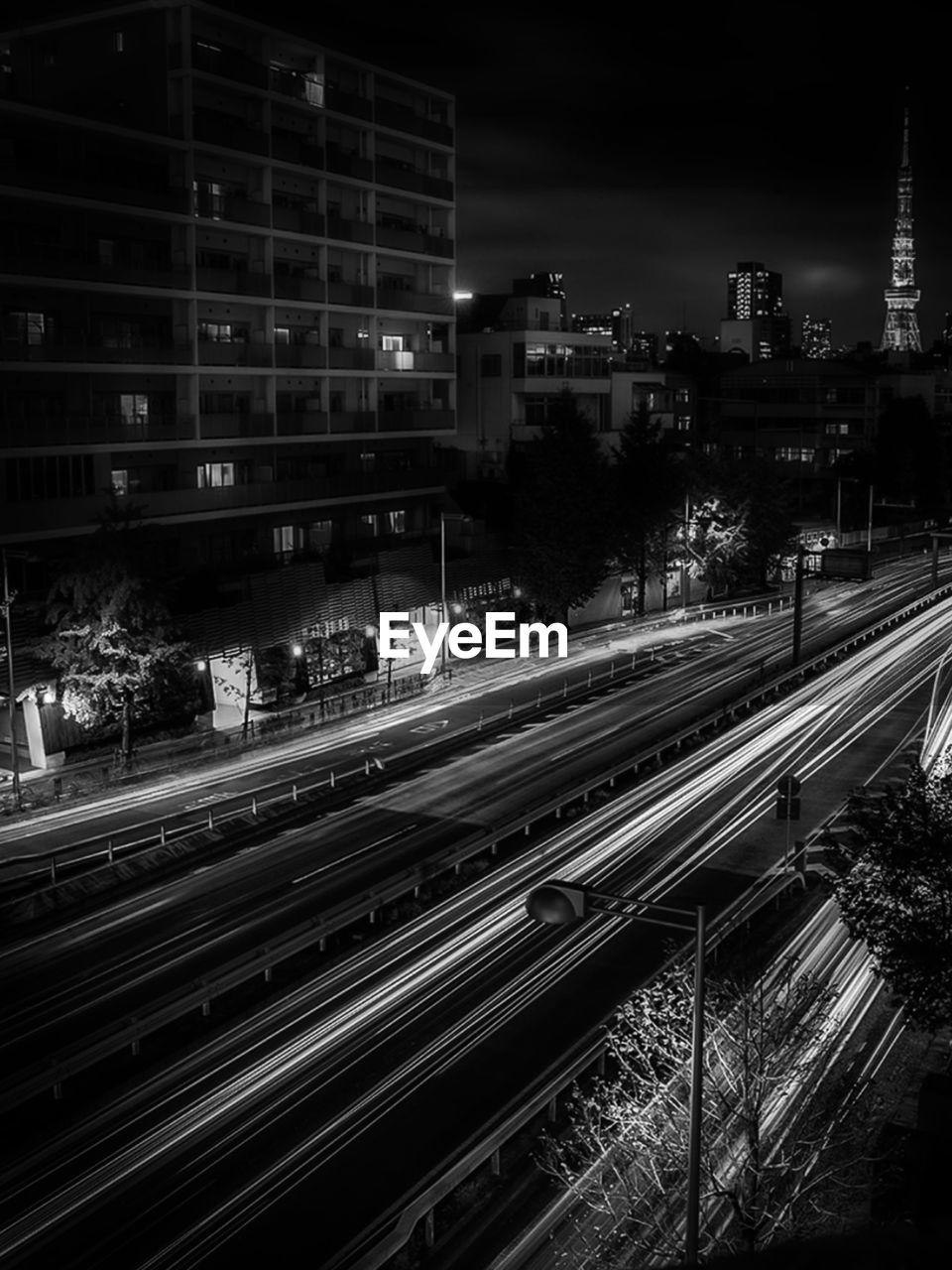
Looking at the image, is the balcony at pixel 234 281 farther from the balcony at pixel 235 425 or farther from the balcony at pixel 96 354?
the balcony at pixel 235 425

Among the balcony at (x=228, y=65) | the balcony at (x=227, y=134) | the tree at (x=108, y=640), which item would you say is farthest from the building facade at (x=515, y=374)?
the tree at (x=108, y=640)

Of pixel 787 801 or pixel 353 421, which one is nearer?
pixel 787 801

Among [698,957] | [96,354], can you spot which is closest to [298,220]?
[96,354]

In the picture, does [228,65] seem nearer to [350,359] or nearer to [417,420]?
[350,359]

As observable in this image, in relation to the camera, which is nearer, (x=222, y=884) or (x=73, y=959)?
(x=73, y=959)

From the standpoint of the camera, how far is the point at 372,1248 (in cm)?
1330

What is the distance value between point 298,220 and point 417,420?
36.9 feet

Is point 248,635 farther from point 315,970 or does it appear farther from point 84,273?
point 315,970

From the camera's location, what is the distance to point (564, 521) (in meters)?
52.2

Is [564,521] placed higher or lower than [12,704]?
higher

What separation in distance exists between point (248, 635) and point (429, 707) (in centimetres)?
635

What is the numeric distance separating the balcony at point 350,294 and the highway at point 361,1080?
107 feet

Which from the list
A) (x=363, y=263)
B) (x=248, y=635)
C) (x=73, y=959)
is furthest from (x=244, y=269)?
(x=73, y=959)

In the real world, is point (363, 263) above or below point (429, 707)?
above
